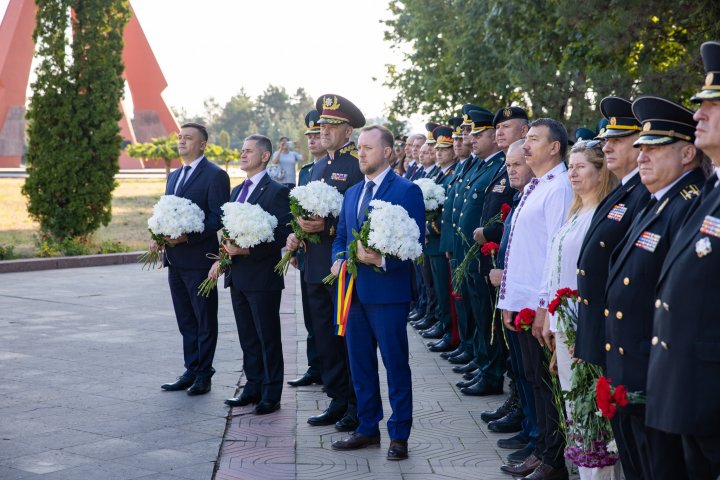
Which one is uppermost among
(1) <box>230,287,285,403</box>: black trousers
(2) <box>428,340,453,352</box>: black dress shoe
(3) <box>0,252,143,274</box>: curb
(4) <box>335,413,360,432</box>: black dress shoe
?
(1) <box>230,287,285,403</box>: black trousers

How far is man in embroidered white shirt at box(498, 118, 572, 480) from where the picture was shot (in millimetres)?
5574

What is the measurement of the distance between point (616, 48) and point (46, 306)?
8502 millimetres

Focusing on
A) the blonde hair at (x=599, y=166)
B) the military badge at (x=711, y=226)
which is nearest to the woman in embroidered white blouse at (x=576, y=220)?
the blonde hair at (x=599, y=166)

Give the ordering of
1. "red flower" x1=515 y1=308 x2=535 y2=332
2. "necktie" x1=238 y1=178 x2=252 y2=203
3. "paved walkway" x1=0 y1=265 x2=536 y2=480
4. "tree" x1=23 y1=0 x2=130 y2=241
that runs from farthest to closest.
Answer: "tree" x1=23 y1=0 x2=130 y2=241
"necktie" x1=238 y1=178 x2=252 y2=203
"paved walkway" x1=0 y1=265 x2=536 y2=480
"red flower" x1=515 y1=308 x2=535 y2=332

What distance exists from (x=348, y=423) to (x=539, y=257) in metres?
2.13

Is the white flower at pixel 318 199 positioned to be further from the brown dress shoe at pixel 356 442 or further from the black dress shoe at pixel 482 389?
the black dress shoe at pixel 482 389

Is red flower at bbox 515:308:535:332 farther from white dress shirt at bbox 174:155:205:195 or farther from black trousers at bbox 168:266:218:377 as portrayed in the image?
white dress shirt at bbox 174:155:205:195

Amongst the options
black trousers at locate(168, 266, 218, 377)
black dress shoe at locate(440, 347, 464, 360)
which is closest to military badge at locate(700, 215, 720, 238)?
black trousers at locate(168, 266, 218, 377)

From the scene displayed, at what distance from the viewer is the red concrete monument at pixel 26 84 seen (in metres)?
51.6

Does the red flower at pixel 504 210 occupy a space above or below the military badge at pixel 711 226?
below

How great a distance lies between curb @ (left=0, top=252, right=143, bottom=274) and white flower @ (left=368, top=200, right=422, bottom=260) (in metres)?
13.0

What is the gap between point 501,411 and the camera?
23.4 ft

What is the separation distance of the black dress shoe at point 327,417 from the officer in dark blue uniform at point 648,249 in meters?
3.48

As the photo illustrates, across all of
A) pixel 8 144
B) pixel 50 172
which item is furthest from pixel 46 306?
pixel 8 144
